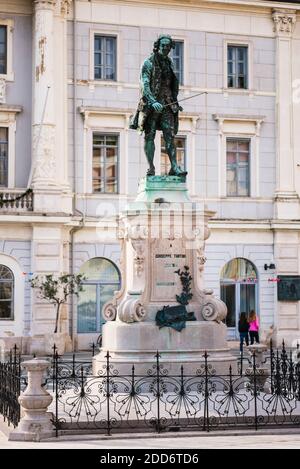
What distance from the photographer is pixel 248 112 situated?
43.3 m

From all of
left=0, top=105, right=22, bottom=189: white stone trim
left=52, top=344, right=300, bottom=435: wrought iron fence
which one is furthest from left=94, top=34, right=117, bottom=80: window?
left=52, top=344, right=300, bottom=435: wrought iron fence

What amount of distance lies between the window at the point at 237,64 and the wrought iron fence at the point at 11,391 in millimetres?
Result: 26558

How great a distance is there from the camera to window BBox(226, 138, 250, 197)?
43.1 meters

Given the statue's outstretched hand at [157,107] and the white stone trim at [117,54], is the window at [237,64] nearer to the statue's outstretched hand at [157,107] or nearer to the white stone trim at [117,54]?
the white stone trim at [117,54]

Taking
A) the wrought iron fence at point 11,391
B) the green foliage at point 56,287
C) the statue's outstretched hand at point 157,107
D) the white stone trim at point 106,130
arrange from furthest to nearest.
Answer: the white stone trim at point 106,130, the green foliage at point 56,287, the statue's outstretched hand at point 157,107, the wrought iron fence at point 11,391

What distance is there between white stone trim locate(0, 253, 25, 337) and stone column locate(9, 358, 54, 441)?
75.7 feet

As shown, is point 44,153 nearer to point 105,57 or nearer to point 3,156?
point 3,156

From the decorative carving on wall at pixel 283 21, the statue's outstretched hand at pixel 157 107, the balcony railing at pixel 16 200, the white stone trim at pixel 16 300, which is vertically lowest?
the white stone trim at pixel 16 300

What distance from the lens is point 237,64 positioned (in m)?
43.6

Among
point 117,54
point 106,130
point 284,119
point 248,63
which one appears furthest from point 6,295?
point 248,63

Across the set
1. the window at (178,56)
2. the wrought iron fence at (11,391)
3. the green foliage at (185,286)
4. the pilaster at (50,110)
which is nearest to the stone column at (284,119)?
the window at (178,56)

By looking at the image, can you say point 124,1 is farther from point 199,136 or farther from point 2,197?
point 2,197

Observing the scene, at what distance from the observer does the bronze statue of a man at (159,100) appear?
2131cm

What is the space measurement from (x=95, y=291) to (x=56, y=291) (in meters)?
3.36
